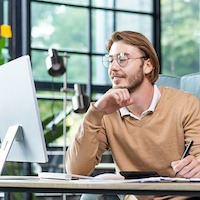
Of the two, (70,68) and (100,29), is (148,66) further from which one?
(100,29)

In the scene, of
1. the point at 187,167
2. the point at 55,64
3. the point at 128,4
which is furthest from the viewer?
the point at 128,4

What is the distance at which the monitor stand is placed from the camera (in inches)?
83.0

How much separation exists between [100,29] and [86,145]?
3.10 metres

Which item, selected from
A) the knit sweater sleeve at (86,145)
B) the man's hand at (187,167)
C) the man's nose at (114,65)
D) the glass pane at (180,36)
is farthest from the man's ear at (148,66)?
the glass pane at (180,36)

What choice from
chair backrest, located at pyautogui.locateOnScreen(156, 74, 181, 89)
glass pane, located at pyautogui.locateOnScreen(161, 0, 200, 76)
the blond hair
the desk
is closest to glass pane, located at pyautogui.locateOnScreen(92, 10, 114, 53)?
glass pane, located at pyautogui.locateOnScreen(161, 0, 200, 76)

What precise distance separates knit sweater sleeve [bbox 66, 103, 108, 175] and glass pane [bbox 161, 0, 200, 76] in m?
3.53

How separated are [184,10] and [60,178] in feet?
14.0

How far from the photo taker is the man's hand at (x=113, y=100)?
2270 millimetres

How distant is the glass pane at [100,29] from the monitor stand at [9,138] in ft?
10.9

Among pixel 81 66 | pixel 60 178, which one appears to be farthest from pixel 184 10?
pixel 60 178

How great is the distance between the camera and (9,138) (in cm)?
212

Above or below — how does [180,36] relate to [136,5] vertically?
below

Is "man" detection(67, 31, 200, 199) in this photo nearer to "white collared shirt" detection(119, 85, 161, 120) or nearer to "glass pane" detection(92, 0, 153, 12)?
"white collared shirt" detection(119, 85, 161, 120)

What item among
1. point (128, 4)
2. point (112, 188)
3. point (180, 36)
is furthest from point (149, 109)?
point (180, 36)
